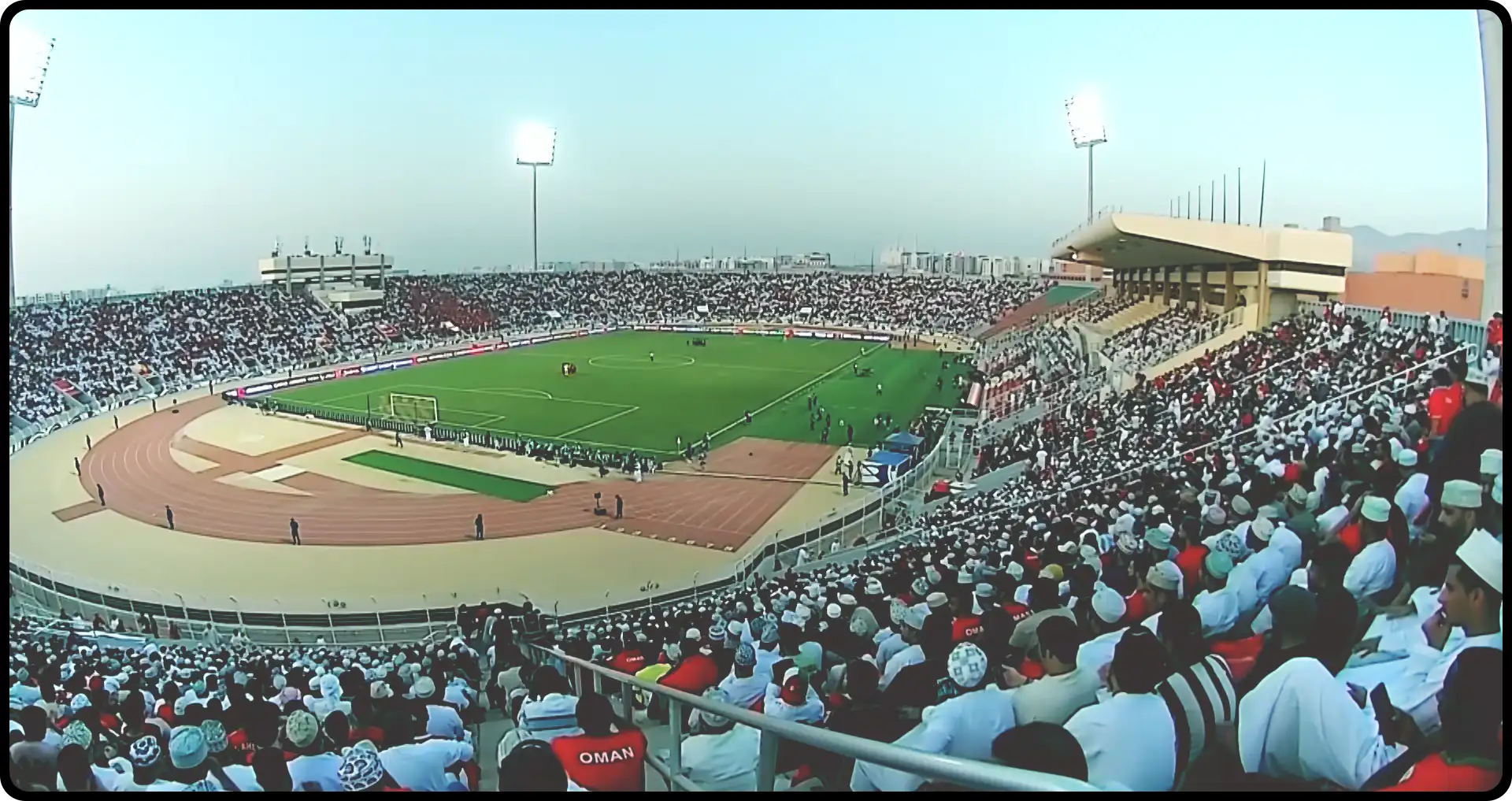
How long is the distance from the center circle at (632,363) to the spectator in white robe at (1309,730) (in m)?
9.73

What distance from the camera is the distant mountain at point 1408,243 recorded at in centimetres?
440

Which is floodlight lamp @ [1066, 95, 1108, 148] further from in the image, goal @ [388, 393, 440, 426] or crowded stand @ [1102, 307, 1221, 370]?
goal @ [388, 393, 440, 426]

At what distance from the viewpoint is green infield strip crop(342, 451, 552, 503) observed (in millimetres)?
8617

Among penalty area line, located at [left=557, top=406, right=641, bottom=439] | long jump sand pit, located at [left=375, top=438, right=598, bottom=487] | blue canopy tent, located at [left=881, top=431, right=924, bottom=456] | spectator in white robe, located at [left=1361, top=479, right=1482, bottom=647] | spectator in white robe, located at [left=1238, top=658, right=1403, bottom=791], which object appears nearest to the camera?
spectator in white robe, located at [left=1238, top=658, right=1403, bottom=791]

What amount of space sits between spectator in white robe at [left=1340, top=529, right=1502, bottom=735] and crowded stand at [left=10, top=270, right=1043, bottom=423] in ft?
20.9

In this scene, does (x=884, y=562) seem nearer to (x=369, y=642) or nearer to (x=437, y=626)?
(x=437, y=626)

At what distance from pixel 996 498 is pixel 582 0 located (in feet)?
12.9

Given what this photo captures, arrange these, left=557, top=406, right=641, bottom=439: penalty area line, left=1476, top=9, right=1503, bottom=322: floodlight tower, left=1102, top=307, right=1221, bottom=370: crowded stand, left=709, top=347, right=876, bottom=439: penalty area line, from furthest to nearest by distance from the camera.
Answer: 1. left=557, top=406, right=641, bottom=439: penalty area line
2. left=709, top=347, right=876, bottom=439: penalty area line
3. left=1102, top=307, right=1221, bottom=370: crowded stand
4. left=1476, top=9, right=1503, bottom=322: floodlight tower

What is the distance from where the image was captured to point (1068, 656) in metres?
3.01

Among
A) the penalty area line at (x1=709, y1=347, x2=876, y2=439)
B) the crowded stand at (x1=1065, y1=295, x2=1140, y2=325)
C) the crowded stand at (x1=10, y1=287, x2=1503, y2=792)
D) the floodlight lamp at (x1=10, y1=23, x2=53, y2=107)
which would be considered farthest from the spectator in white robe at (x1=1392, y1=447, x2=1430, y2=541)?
the crowded stand at (x1=1065, y1=295, x2=1140, y2=325)

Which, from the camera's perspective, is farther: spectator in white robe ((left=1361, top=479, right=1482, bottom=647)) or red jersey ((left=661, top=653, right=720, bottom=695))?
red jersey ((left=661, top=653, right=720, bottom=695))

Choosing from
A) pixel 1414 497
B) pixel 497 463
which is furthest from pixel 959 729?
pixel 497 463

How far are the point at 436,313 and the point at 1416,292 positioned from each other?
31.1ft

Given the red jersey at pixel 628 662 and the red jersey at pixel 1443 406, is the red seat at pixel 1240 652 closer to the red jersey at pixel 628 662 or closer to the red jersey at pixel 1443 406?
the red jersey at pixel 1443 406
